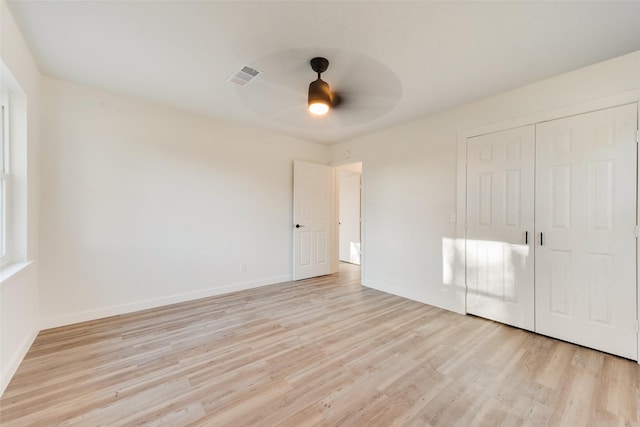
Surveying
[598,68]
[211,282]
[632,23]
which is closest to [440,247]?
[598,68]

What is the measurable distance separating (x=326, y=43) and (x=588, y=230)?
2.85 metres

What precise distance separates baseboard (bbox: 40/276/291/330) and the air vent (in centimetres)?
275

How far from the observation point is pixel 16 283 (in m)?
1.98

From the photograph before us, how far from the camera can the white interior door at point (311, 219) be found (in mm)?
4570

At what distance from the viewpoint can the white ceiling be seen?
1730 millimetres

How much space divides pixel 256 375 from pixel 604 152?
3480 millimetres

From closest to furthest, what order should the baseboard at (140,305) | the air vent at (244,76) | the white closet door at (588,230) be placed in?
1. the white closet door at (588,230)
2. the air vent at (244,76)
3. the baseboard at (140,305)

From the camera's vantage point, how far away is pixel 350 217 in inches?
259

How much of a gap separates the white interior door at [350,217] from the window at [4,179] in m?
5.53

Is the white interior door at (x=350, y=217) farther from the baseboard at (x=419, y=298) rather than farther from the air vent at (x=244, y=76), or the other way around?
the air vent at (x=244, y=76)

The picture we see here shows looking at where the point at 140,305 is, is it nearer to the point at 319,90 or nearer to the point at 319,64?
the point at 319,90

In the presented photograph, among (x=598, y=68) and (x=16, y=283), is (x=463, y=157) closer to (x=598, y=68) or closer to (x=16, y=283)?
(x=598, y=68)

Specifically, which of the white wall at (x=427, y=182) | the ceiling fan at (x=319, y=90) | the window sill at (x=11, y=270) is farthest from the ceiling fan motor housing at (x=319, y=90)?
the window sill at (x=11, y=270)

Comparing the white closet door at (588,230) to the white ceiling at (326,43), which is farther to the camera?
the white closet door at (588,230)
